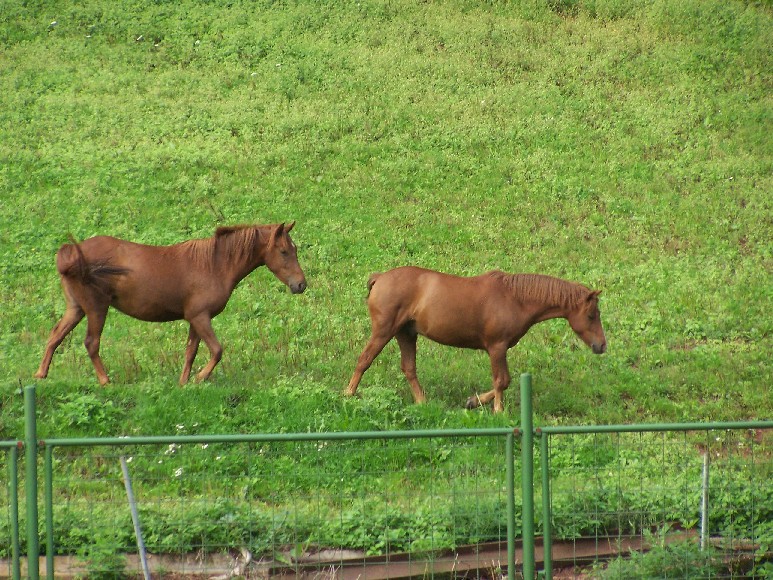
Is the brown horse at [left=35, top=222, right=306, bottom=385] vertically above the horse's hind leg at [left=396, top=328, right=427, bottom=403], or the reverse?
the brown horse at [left=35, top=222, right=306, bottom=385]

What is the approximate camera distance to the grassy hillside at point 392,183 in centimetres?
1386

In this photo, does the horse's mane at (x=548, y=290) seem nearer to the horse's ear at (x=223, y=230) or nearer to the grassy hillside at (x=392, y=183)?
the grassy hillside at (x=392, y=183)

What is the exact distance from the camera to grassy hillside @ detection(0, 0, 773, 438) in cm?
1386

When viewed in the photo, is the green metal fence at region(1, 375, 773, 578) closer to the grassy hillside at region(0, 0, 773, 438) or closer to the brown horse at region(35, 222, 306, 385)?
the grassy hillside at region(0, 0, 773, 438)

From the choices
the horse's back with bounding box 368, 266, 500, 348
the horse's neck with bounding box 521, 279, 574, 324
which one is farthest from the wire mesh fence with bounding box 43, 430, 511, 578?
the horse's neck with bounding box 521, 279, 574, 324

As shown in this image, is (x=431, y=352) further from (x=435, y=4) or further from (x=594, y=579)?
(x=435, y=4)

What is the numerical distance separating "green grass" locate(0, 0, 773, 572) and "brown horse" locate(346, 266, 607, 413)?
0.63m

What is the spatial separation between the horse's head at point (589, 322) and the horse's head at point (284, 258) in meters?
3.44

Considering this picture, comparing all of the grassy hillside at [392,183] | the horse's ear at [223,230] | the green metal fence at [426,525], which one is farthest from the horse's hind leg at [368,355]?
the green metal fence at [426,525]

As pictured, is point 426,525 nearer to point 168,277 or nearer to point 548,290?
point 548,290

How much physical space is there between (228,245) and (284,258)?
719mm

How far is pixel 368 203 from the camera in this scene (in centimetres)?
2042

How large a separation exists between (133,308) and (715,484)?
23.8 feet

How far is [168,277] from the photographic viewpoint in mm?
13070
